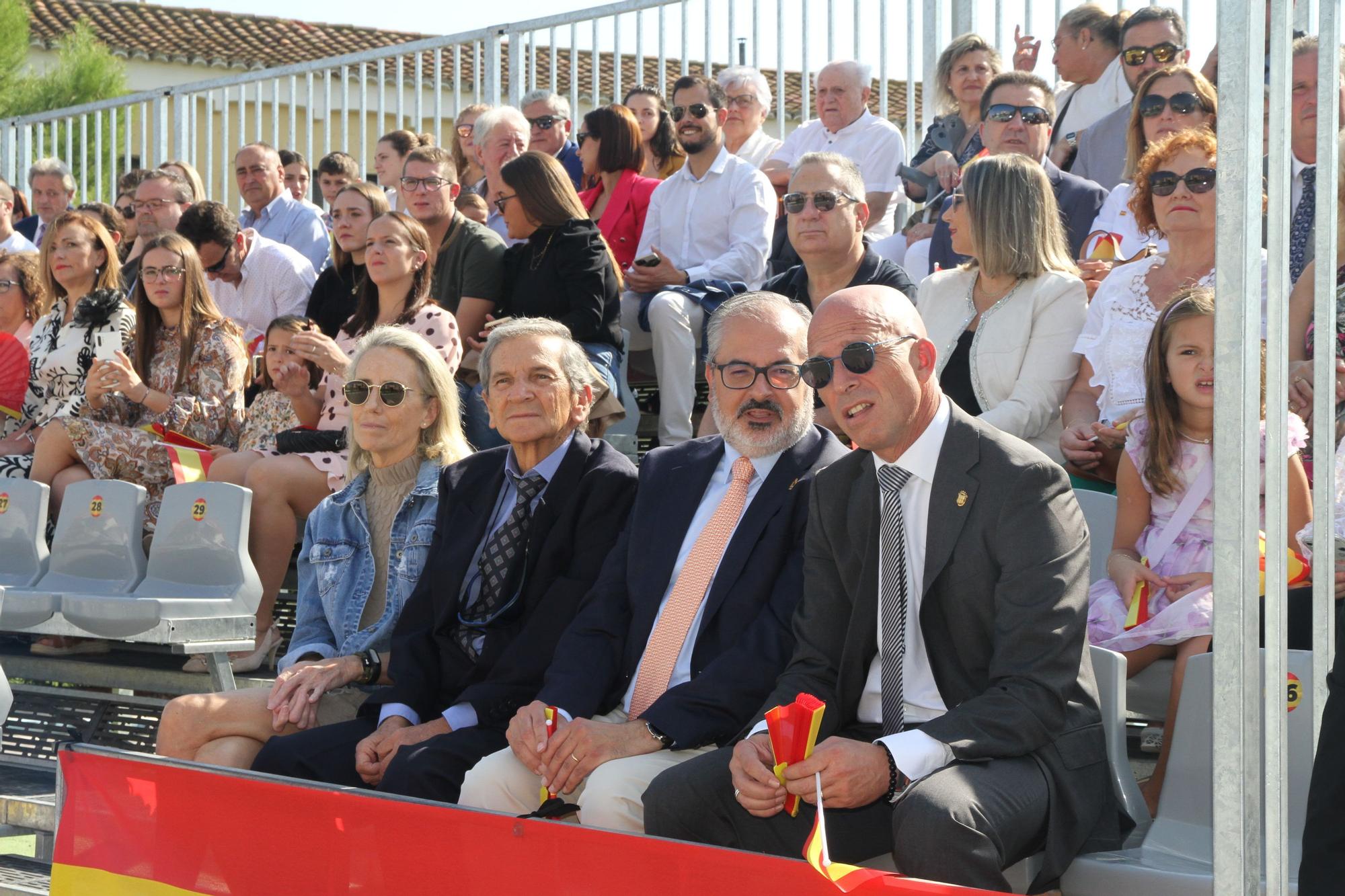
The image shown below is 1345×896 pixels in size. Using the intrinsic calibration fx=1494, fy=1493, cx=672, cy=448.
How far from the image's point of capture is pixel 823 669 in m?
3.06

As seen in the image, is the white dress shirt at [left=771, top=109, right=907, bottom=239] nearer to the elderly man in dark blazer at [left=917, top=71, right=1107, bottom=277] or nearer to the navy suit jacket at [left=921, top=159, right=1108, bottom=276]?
the elderly man in dark blazer at [left=917, top=71, right=1107, bottom=277]

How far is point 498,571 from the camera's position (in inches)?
153

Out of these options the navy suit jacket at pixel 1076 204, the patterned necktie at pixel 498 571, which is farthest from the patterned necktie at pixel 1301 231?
the patterned necktie at pixel 498 571

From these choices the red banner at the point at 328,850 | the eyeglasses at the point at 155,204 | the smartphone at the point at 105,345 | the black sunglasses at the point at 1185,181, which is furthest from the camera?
the eyeglasses at the point at 155,204

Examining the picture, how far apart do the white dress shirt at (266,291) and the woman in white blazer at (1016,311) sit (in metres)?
3.94

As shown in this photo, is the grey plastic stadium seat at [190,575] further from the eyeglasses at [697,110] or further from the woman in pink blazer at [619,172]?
the eyeglasses at [697,110]

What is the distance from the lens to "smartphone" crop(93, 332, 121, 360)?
21.4ft

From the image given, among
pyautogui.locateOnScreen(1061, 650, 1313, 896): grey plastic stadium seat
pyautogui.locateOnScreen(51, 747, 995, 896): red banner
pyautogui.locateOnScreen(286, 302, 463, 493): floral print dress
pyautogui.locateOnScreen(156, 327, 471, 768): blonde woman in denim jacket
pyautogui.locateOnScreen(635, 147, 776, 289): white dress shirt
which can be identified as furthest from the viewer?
pyautogui.locateOnScreen(635, 147, 776, 289): white dress shirt

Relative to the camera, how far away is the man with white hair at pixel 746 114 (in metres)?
8.18

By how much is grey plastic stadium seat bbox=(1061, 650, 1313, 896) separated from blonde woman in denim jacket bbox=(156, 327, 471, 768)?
6.90 ft

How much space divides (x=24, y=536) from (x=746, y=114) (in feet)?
14.4

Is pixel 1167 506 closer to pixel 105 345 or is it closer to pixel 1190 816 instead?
pixel 1190 816

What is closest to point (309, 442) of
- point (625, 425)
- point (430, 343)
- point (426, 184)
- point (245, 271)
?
point (430, 343)

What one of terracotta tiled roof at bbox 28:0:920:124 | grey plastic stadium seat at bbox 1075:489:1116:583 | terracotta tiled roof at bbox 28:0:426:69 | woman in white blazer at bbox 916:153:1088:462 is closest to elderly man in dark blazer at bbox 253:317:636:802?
grey plastic stadium seat at bbox 1075:489:1116:583
